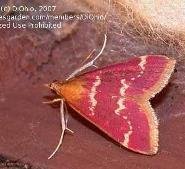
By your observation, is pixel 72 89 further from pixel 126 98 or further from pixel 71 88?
pixel 126 98

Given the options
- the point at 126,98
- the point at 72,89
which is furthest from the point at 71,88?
the point at 126,98

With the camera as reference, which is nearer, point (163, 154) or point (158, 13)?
point (163, 154)

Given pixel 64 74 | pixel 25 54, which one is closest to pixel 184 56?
pixel 64 74

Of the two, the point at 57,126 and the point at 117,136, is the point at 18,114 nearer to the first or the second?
the point at 57,126

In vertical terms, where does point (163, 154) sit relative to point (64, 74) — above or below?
below

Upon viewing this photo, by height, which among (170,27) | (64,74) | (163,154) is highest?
(170,27)
